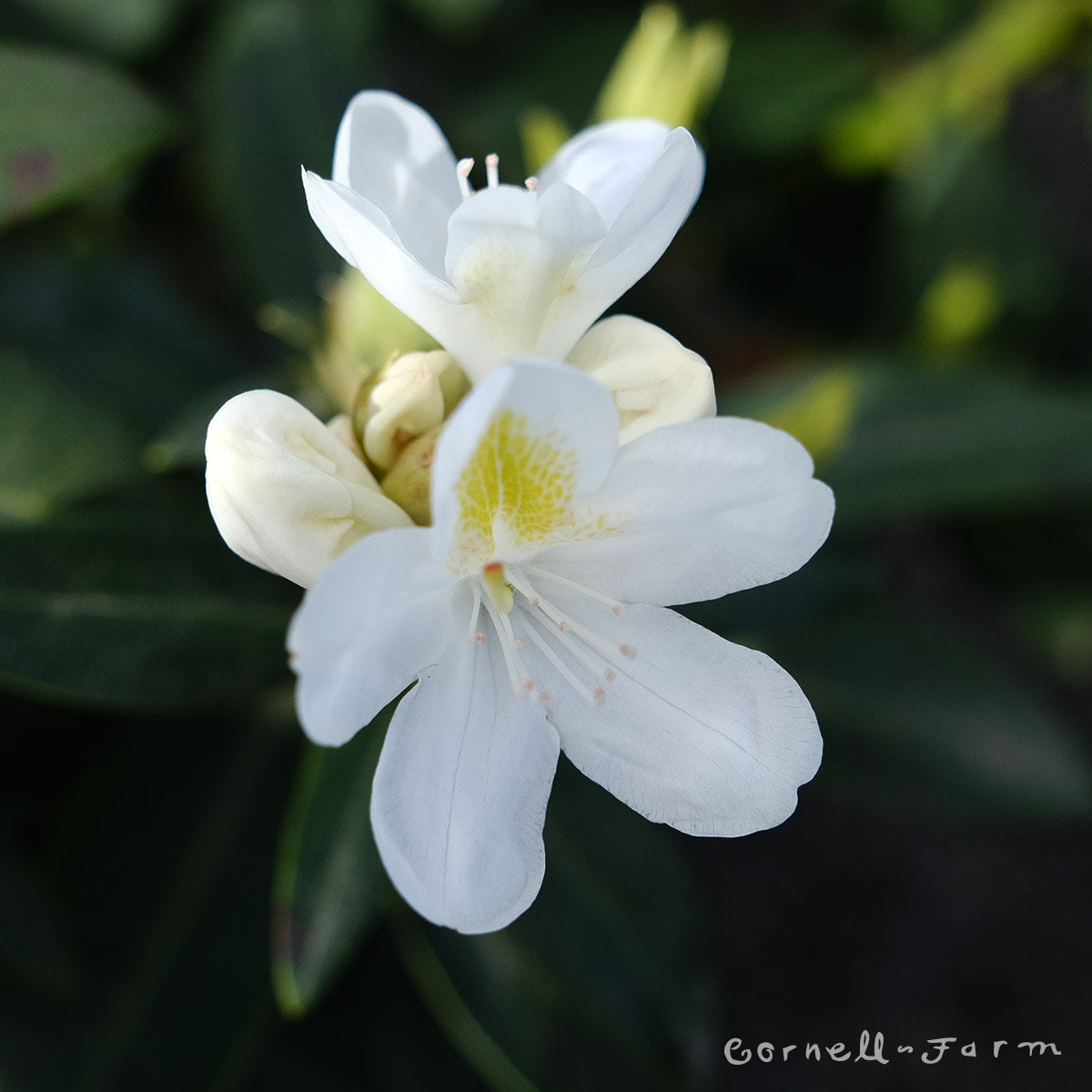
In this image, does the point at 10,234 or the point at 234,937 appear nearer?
the point at 234,937

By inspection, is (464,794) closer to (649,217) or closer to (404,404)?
(404,404)

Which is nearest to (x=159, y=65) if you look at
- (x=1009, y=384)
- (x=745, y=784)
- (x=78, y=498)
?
(x=78, y=498)

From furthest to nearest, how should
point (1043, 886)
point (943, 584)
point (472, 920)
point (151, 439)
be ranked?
point (943, 584) → point (1043, 886) → point (151, 439) → point (472, 920)

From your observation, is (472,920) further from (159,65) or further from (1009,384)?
(159,65)

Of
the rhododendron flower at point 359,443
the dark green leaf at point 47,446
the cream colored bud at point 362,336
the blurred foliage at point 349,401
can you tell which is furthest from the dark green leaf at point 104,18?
the rhododendron flower at point 359,443

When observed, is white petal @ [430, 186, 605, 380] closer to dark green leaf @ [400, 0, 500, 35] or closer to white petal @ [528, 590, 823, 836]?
white petal @ [528, 590, 823, 836]

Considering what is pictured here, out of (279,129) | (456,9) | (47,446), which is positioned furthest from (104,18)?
(47,446)
